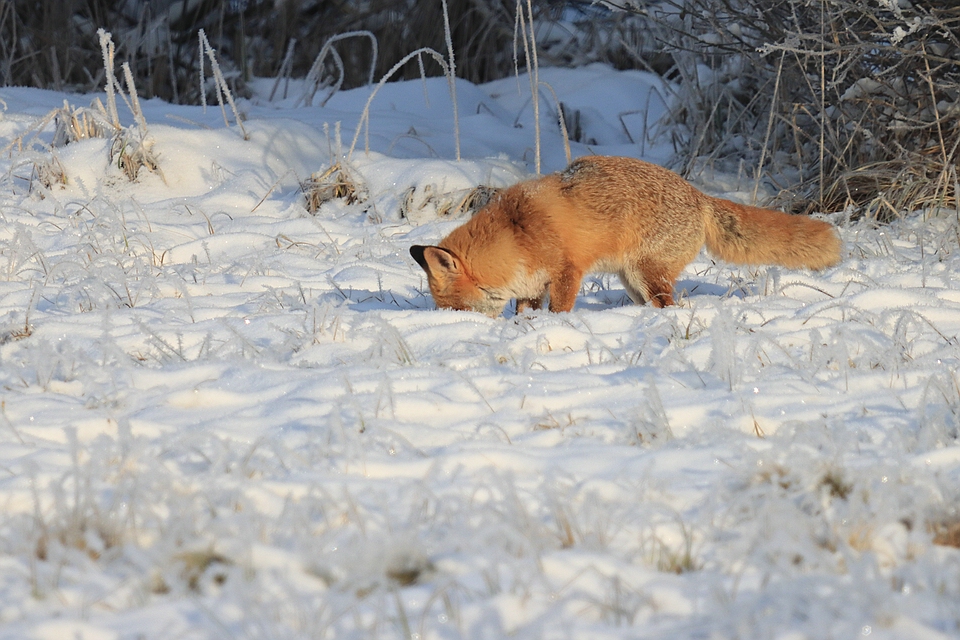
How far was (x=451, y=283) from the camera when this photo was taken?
464cm

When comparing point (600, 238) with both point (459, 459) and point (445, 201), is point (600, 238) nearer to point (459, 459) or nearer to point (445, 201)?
point (445, 201)

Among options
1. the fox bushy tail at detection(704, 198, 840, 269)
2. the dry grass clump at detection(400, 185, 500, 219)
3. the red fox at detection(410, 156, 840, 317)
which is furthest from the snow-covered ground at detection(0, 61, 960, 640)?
the dry grass clump at detection(400, 185, 500, 219)

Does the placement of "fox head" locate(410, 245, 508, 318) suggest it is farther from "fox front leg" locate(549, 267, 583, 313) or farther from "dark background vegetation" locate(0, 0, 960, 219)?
"dark background vegetation" locate(0, 0, 960, 219)

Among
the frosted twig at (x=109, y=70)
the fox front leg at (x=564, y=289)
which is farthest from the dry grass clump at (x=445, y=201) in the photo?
the frosted twig at (x=109, y=70)

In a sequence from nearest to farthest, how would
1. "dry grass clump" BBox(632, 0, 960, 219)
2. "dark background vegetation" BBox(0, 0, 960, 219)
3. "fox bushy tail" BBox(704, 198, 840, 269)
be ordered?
"fox bushy tail" BBox(704, 198, 840, 269), "dry grass clump" BBox(632, 0, 960, 219), "dark background vegetation" BBox(0, 0, 960, 219)

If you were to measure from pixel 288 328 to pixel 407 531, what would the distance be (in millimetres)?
2103

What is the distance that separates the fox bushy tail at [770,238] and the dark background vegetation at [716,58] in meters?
1.19

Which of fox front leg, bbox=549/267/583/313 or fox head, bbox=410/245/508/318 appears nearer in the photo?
fox head, bbox=410/245/508/318

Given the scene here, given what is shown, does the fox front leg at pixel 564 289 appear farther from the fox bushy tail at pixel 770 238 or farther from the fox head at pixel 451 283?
the fox bushy tail at pixel 770 238

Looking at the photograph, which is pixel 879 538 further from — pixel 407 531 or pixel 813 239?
pixel 813 239

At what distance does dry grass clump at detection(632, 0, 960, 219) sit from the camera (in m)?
5.75

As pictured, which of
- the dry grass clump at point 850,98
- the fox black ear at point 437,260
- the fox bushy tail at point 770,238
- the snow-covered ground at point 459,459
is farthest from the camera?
the dry grass clump at point 850,98

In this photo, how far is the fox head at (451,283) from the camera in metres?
4.48

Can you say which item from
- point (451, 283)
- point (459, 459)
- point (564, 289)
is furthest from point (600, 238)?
point (459, 459)
